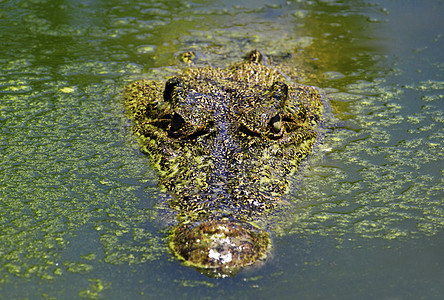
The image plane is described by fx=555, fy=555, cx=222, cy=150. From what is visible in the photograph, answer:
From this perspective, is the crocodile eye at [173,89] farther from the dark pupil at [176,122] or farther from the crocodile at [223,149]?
the dark pupil at [176,122]

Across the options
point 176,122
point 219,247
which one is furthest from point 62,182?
point 219,247

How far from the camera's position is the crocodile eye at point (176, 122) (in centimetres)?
493

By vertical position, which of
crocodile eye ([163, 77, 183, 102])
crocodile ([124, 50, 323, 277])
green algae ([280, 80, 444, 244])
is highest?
crocodile eye ([163, 77, 183, 102])

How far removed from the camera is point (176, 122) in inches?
196

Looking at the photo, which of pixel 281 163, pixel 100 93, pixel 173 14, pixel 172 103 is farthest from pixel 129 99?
pixel 173 14

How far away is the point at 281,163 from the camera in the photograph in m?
4.80

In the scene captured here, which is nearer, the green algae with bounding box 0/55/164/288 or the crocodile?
the crocodile

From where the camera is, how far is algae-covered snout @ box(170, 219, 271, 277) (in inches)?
136

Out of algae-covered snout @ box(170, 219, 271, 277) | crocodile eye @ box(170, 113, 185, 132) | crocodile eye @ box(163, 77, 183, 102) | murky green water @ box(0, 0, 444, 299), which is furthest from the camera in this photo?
crocodile eye @ box(163, 77, 183, 102)

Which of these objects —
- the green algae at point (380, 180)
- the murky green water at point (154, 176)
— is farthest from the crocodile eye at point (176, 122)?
the green algae at point (380, 180)

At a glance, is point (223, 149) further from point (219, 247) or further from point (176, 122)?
point (219, 247)

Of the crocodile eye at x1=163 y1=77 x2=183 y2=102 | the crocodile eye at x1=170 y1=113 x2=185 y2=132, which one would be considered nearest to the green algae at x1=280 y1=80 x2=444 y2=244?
the crocodile eye at x1=170 y1=113 x2=185 y2=132

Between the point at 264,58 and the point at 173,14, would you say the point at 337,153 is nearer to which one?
the point at 264,58

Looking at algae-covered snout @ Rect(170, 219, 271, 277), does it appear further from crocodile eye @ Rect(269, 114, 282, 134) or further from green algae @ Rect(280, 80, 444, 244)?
crocodile eye @ Rect(269, 114, 282, 134)
